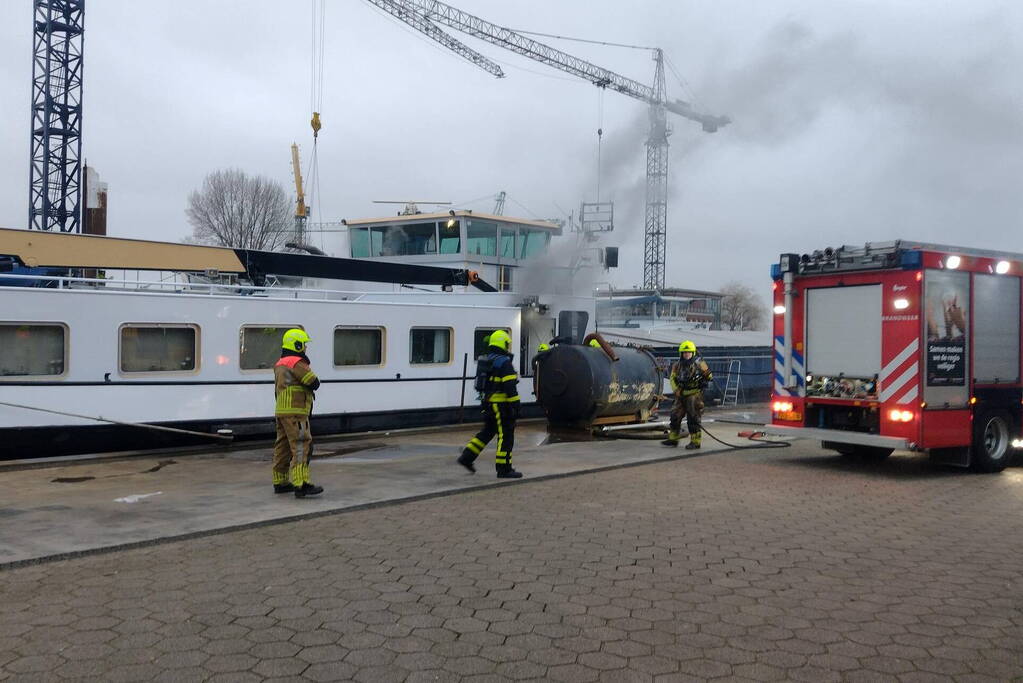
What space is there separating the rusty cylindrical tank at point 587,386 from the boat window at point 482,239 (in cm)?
514

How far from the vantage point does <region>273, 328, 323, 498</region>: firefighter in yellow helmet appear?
848 centimetres

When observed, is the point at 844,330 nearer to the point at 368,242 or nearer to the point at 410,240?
the point at 410,240

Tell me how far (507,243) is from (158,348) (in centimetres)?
978

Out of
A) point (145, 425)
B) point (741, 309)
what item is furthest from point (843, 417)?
point (741, 309)

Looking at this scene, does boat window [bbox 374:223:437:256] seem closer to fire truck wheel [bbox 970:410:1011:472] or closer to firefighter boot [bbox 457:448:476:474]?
firefighter boot [bbox 457:448:476:474]

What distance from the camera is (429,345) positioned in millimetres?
15758

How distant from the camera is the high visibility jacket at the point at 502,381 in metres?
10.2

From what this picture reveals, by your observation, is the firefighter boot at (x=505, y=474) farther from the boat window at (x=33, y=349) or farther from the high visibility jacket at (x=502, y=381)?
the boat window at (x=33, y=349)

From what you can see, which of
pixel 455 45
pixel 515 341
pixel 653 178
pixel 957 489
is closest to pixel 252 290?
pixel 515 341

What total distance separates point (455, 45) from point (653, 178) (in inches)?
1336

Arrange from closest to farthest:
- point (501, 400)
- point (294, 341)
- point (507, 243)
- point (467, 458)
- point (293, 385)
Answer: point (293, 385) → point (294, 341) → point (501, 400) → point (467, 458) → point (507, 243)

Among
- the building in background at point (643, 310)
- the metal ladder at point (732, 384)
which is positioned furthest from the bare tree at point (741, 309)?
the metal ladder at point (732, 384)

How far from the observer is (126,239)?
1254cm

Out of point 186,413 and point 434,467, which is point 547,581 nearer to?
point 434,467
